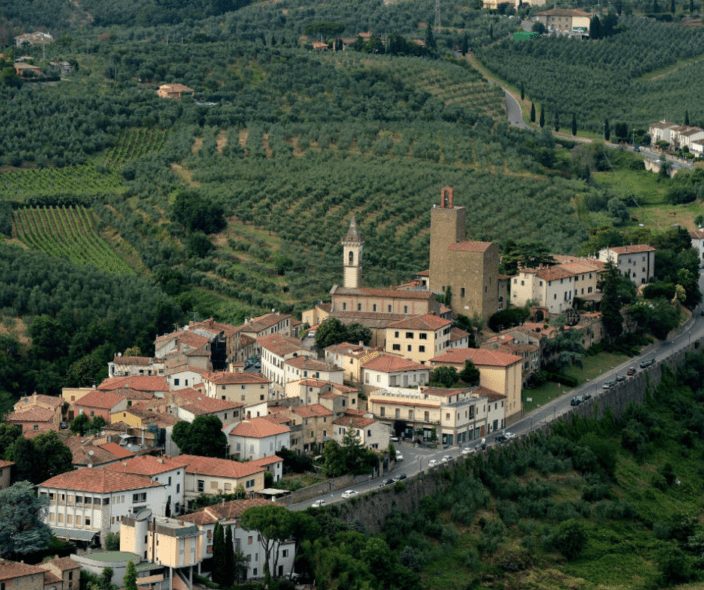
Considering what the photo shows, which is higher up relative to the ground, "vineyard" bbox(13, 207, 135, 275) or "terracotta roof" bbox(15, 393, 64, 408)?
"vineyard" bbox(13, 207, 135, 275)

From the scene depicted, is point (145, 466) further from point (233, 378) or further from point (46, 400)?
point (46, 400)

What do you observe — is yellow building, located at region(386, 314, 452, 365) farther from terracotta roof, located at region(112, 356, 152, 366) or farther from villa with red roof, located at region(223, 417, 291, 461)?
villa with red roof, located at region(223, 417, 291, 461)

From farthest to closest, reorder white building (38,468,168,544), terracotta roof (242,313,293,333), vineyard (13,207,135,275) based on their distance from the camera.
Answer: vineyard (13,207,135,275) → terracotta roof (242,313,293,333) → white building (38,468,168,544)

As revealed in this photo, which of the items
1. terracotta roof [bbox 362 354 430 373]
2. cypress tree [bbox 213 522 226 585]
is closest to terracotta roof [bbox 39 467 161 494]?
cypress tree [bbox 213 522 226 585]

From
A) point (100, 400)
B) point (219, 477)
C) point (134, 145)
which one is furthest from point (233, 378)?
point (134, 145)

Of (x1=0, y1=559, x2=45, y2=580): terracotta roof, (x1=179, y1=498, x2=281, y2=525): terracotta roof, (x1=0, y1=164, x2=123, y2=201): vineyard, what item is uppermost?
(x1=0, y1=164, x2=123, y2=201): vineyard

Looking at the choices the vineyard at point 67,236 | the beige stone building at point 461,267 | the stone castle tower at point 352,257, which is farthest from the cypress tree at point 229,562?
the vineyard at point 67,236
